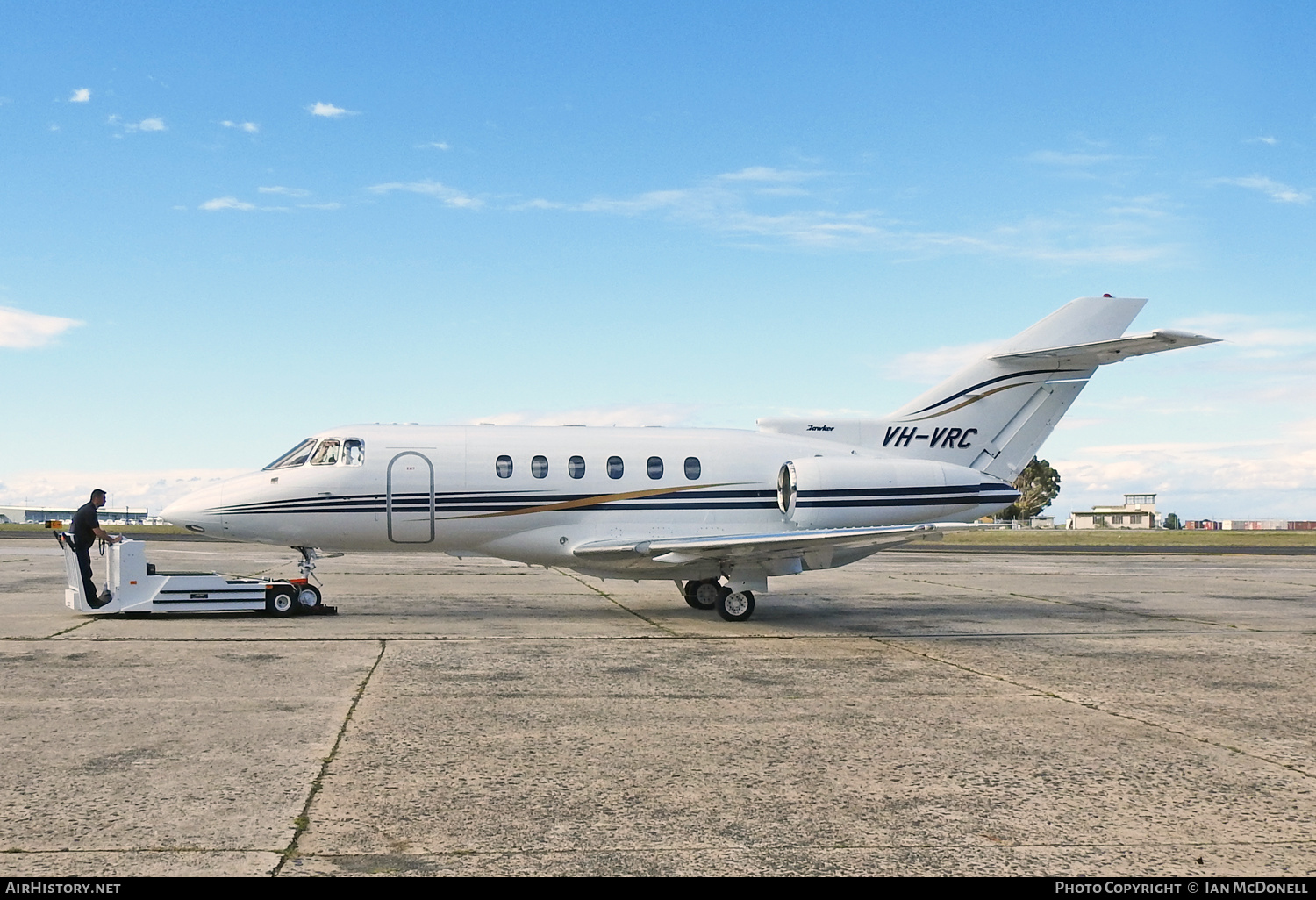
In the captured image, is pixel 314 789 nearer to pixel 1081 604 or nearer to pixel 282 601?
pixel 282 601

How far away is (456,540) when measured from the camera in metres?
15.9

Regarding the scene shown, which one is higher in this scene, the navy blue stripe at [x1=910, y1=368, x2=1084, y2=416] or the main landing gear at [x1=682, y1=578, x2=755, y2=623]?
the navy blue stripe at [x1=910, y1=368, x2=1084, y2=416]

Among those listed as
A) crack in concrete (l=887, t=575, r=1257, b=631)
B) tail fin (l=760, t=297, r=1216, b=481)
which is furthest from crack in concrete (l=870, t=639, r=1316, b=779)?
crack in concrete (l=887, t=575, r=1257, b=631)

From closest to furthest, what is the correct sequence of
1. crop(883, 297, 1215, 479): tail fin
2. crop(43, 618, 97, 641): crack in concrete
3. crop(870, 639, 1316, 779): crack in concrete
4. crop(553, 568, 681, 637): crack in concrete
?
crop(870, 639, 1316, 779): crack in concrete < crop(43, 618, 97, 641): crack in concrete < crop(553, 568, 681, 637): crack in concrete < crop(883, 297, 1215, 479): tail fin

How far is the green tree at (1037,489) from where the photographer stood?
12551 cm

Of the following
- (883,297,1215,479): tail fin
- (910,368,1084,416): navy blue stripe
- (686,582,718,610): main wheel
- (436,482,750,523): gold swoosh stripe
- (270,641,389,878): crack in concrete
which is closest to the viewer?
(270,641,389,878): crack in concrete

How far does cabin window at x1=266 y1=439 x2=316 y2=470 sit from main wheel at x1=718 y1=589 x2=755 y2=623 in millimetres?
6553

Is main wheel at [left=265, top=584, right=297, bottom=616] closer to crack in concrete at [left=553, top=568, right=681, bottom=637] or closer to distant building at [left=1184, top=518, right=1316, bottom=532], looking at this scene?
crack in concrete at [left=553, top=568, right=681, bottom=637]

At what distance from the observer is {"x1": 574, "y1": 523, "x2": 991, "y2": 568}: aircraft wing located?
1430cm

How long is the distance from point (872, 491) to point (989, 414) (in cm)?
285

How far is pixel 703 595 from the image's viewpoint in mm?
16875

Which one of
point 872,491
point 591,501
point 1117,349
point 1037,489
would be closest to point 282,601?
point 591,501
